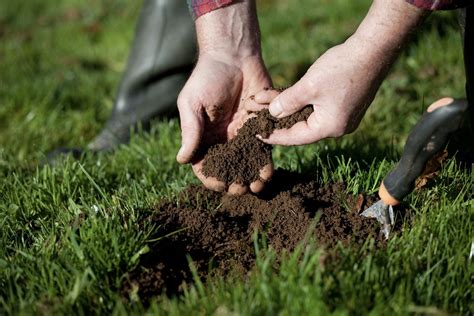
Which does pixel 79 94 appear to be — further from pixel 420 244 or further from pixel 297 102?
pixel 420 244

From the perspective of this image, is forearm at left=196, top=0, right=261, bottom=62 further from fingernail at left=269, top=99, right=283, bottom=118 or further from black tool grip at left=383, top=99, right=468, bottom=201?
black tool grip at left=383, top=99, right=468, bottom=201

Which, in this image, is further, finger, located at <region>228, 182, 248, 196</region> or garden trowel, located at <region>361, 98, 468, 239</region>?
finger, located at <region>228, 182, 248, 196</region>

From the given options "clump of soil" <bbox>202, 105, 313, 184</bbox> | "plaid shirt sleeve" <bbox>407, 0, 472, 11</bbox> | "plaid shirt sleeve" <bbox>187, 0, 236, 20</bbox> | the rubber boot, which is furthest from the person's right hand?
the rubber boot

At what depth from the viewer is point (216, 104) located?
2.63 m

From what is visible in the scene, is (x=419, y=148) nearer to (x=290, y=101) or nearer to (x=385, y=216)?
(x=385, y=216)

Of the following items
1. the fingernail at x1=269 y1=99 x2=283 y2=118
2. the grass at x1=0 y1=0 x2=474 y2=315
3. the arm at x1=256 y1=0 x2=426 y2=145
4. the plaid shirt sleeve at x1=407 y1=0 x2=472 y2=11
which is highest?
the plaid shirt sleeve at x1=407 y1=0 x2=472 y2=11

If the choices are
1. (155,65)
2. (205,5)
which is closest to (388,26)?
(205,5)

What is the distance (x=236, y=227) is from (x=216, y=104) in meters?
0.61

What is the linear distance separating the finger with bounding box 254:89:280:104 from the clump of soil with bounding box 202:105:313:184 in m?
0.06

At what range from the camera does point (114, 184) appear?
9.90 ft

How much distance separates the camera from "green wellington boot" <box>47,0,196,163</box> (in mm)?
4059

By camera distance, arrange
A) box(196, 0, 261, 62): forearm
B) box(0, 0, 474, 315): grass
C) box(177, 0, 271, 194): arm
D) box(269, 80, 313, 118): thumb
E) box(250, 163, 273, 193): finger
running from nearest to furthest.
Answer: box(0, 0, 474, 315): grass < box(269, 80, 313, 118): thumb < box(250, 163, 273, 193): finger < box(177, 0, 271, 194): arm < box(196, 0, 261, 62): forearm

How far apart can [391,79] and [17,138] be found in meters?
2.68

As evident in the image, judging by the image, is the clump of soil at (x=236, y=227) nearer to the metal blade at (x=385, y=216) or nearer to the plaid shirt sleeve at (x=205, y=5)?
the metal blade at (x=385, y=216)
